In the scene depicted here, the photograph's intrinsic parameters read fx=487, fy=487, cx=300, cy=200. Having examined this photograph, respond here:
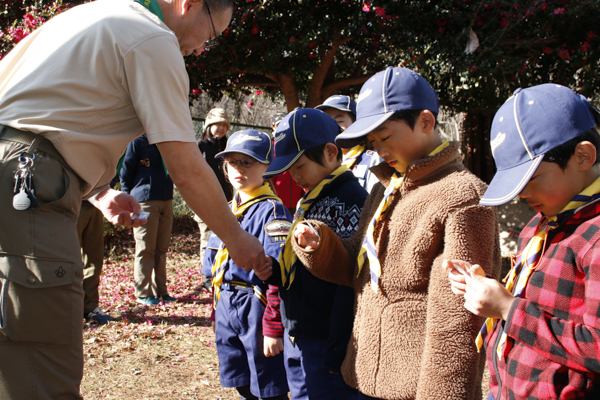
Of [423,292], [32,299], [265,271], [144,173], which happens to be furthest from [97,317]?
[423,292]

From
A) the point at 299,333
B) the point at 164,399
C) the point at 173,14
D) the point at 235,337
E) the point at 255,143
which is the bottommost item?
the point at 164,399

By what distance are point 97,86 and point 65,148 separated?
0.83 feet

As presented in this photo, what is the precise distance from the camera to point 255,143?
312 centimetres

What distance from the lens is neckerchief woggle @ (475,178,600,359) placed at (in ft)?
4.52

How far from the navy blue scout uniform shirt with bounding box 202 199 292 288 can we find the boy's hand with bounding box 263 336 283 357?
12.0 inches

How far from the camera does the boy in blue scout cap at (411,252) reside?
5.34 feet

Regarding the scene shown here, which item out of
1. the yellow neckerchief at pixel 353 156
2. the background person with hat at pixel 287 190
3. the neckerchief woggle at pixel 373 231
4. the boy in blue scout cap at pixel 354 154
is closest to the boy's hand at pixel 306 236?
the neckerchief woggle at pixel 373 231

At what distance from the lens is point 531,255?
1.49 metres

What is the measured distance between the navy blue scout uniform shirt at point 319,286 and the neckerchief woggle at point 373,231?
350mm

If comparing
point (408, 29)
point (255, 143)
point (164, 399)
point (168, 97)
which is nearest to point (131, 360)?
point (164, 399)

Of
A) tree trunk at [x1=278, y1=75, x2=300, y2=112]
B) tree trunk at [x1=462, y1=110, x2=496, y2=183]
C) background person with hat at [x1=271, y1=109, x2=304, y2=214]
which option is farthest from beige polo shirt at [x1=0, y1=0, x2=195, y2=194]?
tree trunk at [x1=462, y1=110, x2=496, y2=183]

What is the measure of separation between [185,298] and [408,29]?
17.0ft

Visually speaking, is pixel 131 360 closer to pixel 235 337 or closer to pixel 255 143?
pixel 235 337

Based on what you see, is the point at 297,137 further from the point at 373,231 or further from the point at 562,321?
the point at 562,321
